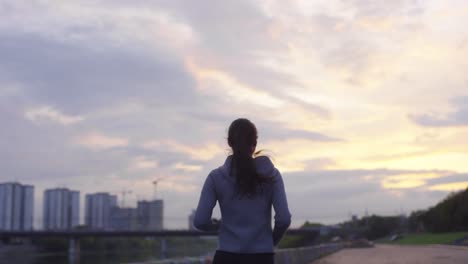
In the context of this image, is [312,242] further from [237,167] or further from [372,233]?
[237,167]

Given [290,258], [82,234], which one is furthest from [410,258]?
[82,234]

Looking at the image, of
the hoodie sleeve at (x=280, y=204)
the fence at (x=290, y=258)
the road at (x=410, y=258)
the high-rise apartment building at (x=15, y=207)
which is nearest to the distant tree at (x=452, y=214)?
the road at (x=410, y=258)

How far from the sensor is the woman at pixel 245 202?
3.26 m

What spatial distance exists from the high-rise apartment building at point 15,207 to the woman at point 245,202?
18394 cm

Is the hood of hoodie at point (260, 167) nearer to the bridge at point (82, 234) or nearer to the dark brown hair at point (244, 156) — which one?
the dark brown hair at point (244, 156)

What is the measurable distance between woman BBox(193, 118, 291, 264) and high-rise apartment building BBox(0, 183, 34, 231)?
183939 millimetres

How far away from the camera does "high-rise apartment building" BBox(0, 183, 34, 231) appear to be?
591 ft

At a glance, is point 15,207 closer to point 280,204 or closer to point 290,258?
point 290,258

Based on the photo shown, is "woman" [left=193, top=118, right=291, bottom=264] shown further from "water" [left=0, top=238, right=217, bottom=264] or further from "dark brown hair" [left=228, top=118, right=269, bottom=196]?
"water" [left=0, top=238, right=217, bottom=264]

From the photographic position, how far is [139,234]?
102m

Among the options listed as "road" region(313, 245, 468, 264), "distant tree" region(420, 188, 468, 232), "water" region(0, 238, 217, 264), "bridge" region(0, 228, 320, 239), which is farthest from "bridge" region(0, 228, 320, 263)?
"road" region(313, 245, 468, 264)

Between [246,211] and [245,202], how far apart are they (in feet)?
0.15

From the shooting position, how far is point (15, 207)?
185375 mm

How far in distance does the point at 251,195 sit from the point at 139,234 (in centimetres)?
10121
